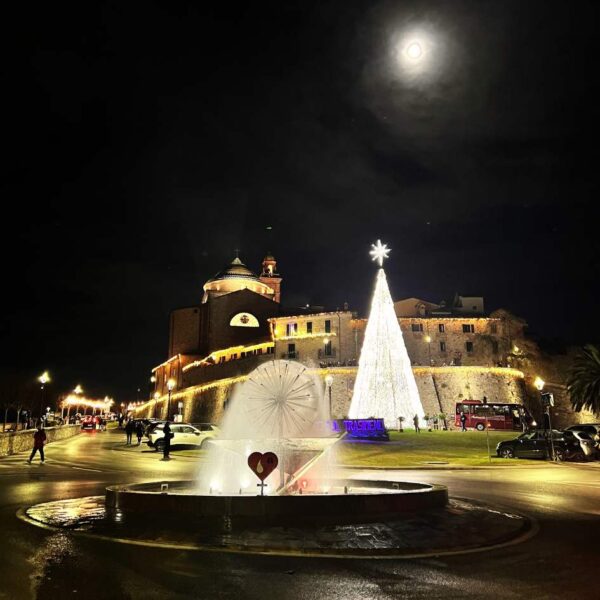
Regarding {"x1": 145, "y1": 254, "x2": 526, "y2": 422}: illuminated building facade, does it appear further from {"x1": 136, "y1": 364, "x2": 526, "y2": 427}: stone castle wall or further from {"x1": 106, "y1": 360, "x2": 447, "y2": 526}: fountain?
{"x1": 106, "y1": 360, "x2": 447, "y2": 526}: fountain

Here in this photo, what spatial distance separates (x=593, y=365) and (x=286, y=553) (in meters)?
38.2

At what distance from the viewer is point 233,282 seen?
92.6 meters

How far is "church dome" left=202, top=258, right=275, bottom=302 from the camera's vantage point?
91938 millimetres

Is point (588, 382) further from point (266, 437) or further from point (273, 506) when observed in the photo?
point (273, 506)

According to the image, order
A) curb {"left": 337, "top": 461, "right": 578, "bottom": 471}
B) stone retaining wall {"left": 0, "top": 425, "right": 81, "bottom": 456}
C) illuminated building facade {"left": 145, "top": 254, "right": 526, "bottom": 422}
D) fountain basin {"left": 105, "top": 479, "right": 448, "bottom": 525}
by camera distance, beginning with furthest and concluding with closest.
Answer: illuminated building facade {"left": 145, "top": 254, "right": 526, "bottom": 422}, stone retaining wall {"left": 0, "top": 425, "right": 81, "bottom": 456}, curb {"left": 337, "top": 461, "right": 578, "bottom": 471}, fountain basin {"left": 105, "top": 479, "right": 448, "bottom": 525}

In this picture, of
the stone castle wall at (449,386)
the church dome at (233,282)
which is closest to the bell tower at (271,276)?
the church dome at (233,282)

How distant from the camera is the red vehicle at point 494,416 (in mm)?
48688

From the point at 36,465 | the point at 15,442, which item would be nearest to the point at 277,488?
the point at 36,465

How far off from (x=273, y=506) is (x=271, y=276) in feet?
321

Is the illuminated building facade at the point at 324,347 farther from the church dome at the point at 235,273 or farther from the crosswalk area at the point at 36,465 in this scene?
the crosswalk area at the point at 36,465

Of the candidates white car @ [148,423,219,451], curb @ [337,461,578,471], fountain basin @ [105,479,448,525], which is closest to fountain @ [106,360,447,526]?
fountain basin @ [105,479,448,525]

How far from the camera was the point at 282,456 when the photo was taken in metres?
13.7

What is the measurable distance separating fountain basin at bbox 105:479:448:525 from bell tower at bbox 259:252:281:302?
93.1m

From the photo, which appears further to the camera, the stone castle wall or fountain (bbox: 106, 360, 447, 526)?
the stone castle wall
